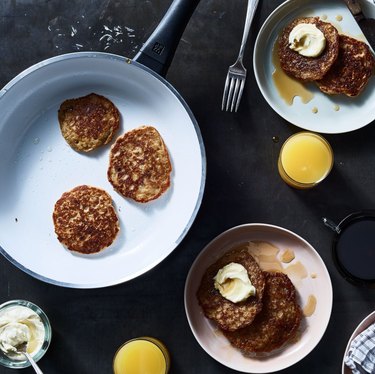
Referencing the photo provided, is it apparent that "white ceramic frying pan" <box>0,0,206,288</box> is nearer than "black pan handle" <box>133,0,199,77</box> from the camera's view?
No

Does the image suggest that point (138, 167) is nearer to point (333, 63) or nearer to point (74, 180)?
point (74, 180)

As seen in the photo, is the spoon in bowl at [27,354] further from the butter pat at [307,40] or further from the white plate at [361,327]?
the butter pat at [307,40]

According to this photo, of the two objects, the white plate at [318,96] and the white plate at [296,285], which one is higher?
the white plate at [318,96]

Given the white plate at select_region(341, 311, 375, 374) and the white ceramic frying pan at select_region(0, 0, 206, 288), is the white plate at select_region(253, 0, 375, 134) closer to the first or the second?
the white ceramic frying pan at select_region(0, 0, 206, 288)

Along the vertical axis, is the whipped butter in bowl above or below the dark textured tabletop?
below

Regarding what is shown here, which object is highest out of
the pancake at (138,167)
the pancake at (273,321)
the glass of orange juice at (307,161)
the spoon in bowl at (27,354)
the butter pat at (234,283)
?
the glass of orange juice at (307,161)

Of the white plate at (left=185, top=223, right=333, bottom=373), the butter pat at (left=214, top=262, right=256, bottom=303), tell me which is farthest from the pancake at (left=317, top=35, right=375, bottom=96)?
the butter pat at (left=214, top=262, right=256, bottom=303)

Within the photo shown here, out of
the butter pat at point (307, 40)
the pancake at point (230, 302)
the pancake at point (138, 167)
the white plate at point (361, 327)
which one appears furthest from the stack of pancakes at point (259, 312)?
the butter pat at point (307, 40)
